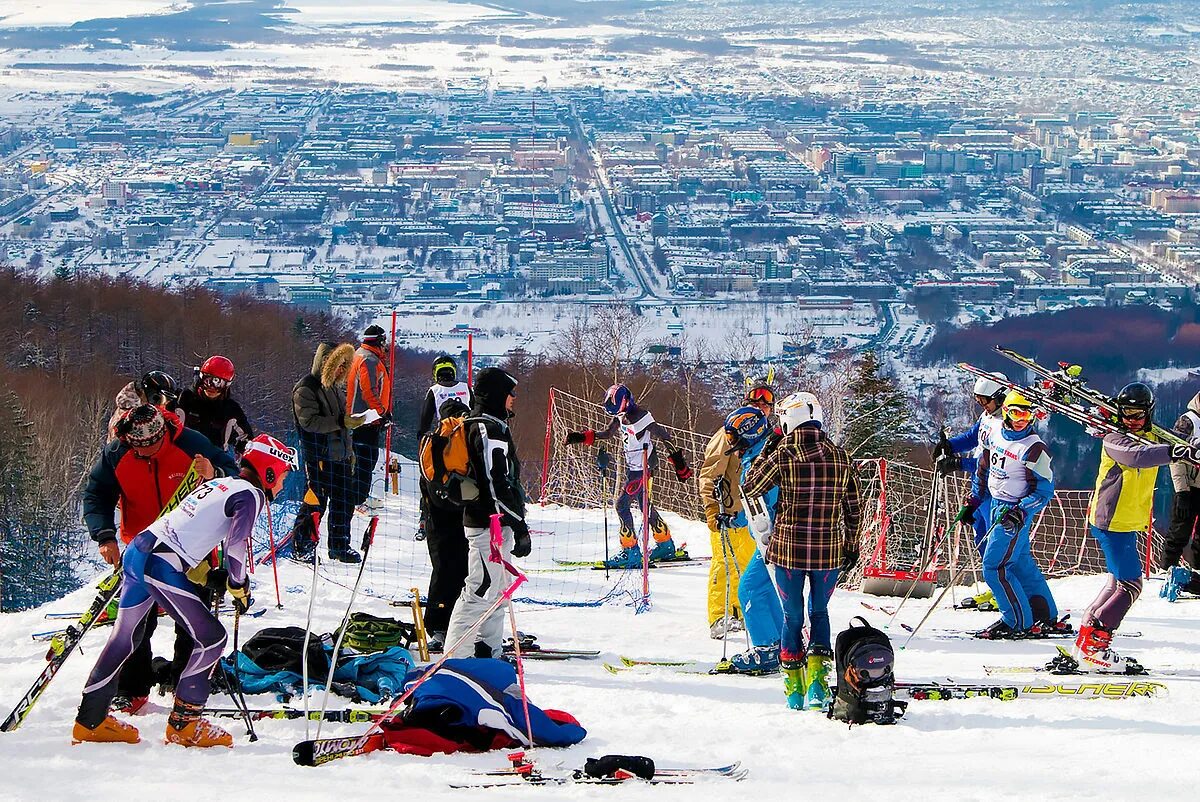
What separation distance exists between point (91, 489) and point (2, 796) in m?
1.48

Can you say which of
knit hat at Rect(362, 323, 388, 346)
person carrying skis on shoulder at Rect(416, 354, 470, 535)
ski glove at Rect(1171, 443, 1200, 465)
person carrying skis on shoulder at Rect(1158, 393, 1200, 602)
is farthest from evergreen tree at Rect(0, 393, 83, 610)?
ski glove at Rect(1171, 443, 1200, 465)

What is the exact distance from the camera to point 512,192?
128 m

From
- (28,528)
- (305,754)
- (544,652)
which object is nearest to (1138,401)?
(544,652)

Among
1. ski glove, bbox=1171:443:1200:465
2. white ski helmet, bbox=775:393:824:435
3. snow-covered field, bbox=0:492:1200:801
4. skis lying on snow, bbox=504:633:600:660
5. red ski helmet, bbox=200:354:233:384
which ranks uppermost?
white ski helmet, bbox=775:393:824:435

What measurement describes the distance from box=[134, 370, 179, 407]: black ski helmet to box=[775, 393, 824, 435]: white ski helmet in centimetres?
329

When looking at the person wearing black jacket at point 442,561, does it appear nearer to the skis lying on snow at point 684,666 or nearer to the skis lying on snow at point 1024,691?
the skis lying on snow at point 684,666

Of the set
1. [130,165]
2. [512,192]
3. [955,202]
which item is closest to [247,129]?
[130,165]

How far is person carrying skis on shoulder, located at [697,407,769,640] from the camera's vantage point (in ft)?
24.3

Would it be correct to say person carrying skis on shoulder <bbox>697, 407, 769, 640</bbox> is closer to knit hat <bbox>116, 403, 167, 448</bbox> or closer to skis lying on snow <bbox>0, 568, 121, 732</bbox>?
knit hat <bbox>116, 403, 167, 448</bbox>

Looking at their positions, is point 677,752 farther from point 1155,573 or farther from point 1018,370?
point 1018,370

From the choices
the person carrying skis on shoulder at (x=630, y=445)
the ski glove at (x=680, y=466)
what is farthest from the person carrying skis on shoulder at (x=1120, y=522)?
the person carrying skis on shoulder at (x=630, y=445)

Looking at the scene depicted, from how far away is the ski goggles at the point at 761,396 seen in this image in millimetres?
7715

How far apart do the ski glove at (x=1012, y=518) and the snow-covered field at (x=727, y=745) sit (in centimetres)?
64

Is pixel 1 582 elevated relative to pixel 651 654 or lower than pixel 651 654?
lower
